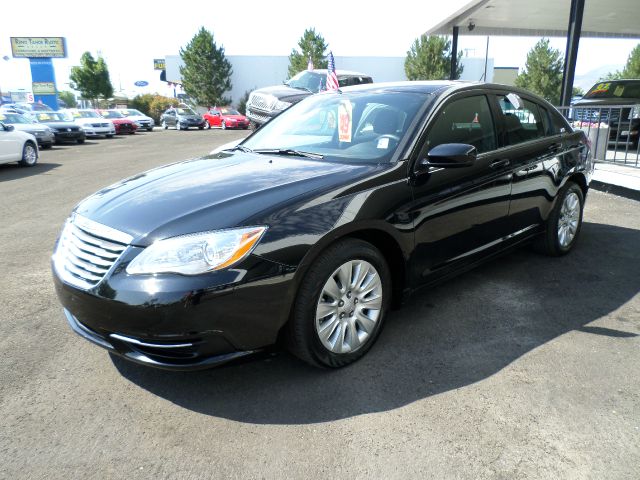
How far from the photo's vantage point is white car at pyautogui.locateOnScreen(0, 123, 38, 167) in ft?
41.4

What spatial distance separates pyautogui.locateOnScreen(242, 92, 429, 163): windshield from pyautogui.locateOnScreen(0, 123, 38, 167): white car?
1105 centimetres

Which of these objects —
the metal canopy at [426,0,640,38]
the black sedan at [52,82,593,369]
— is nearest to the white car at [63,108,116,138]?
the metal canopy at [426,0,640,38]

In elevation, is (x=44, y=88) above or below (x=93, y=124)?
above

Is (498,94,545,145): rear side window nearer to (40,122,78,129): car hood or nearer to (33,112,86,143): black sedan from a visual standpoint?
(33,112,86,143): black sedan

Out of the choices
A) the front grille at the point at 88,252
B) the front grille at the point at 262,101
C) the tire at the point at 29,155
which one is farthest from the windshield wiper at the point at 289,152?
the tire at the point at 29,155

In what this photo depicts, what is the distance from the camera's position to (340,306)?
9.62ft

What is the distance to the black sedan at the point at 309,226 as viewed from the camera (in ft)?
8.16

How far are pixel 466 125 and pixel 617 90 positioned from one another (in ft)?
35.3

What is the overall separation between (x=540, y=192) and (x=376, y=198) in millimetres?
2148

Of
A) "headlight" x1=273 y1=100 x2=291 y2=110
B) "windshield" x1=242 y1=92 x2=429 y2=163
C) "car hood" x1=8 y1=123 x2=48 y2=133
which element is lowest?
"car hood" x1=8 y1=123 x2=48 y2=133

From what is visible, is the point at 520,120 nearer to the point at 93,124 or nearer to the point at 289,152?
the point at 289,152

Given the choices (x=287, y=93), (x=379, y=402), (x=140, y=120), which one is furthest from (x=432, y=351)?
(x=140, y=120)

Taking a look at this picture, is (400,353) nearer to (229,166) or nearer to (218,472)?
(218,472)

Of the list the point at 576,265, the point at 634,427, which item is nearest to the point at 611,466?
the point at 634,427
